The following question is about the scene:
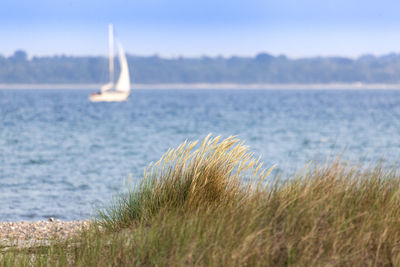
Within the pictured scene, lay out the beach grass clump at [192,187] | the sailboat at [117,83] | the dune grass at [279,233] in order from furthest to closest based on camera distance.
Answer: the sailboat at [117,83] → the beach grass clump at [192,187] → the dune grass at [279,233]

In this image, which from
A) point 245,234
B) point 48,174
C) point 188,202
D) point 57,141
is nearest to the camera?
point 245,234

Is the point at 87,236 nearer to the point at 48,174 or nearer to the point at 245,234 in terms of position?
the point at 245,234

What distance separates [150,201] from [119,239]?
4.75 ft

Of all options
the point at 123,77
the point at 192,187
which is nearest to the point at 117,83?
the point at 123,77

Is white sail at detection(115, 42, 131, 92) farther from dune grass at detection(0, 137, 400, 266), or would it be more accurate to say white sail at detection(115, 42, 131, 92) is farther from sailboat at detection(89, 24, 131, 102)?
dune grass at detection(0, 137, 400, 266)

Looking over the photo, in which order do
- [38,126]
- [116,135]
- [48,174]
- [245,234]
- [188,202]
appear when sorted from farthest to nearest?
[38,126] → [116,135] → [48,174] → [188,202] → [245,234]

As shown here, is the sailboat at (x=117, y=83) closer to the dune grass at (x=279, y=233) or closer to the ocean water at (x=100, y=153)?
the ocean water at (x=100, y=153)

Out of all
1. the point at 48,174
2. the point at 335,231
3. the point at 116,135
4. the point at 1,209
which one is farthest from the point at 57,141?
the point at 335,231

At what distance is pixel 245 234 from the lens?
18.8 ft

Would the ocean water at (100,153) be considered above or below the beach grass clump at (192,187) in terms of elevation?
below

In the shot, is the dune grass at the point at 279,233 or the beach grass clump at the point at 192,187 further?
the beach grass clump at the point at 192,187

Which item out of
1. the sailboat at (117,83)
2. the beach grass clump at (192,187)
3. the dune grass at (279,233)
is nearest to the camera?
the dune grass at (279,233)

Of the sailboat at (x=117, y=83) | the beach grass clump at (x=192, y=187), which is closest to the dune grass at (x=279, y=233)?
the beach grass clump at (x=192, y=187)

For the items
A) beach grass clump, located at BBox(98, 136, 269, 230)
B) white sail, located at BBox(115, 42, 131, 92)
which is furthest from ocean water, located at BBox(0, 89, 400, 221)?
white sail, located at BBox(115, 42, 131, 92)
